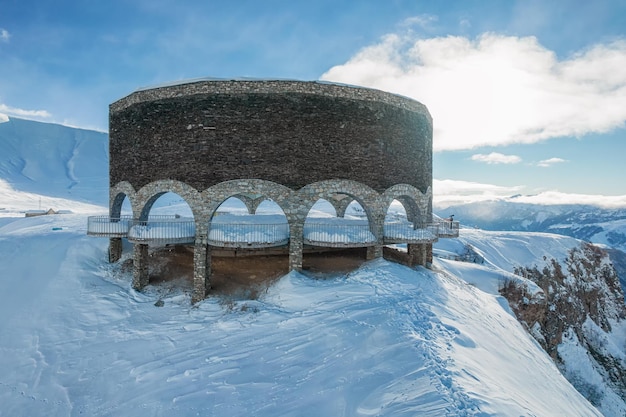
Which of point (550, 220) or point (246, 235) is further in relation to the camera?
point (550, 220)

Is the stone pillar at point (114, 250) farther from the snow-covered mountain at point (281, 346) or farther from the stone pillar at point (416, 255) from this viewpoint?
the stone pillar at point (416, 255)

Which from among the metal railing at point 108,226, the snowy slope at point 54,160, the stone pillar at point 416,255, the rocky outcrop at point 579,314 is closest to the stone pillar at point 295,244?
the stone pillar at point 416,255

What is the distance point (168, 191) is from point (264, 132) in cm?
544

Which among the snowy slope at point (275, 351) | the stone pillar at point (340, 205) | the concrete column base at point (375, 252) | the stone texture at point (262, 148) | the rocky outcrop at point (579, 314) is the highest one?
the stone texture at point (262, 148)

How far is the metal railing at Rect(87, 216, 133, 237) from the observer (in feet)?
52.9

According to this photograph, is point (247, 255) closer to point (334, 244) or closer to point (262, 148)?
point (334, 244)

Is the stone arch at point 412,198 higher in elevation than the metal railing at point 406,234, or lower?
higher

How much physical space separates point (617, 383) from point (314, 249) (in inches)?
819

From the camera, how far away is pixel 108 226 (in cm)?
1639

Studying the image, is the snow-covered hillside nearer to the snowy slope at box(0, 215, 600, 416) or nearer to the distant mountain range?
the distant mountain range

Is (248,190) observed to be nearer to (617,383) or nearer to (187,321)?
(187,321)

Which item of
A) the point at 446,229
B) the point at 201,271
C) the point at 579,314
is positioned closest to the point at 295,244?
the point at 201,271

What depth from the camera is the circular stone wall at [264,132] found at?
14828 millimetres

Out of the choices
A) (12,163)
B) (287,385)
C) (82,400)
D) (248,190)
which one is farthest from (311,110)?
(12,163)
